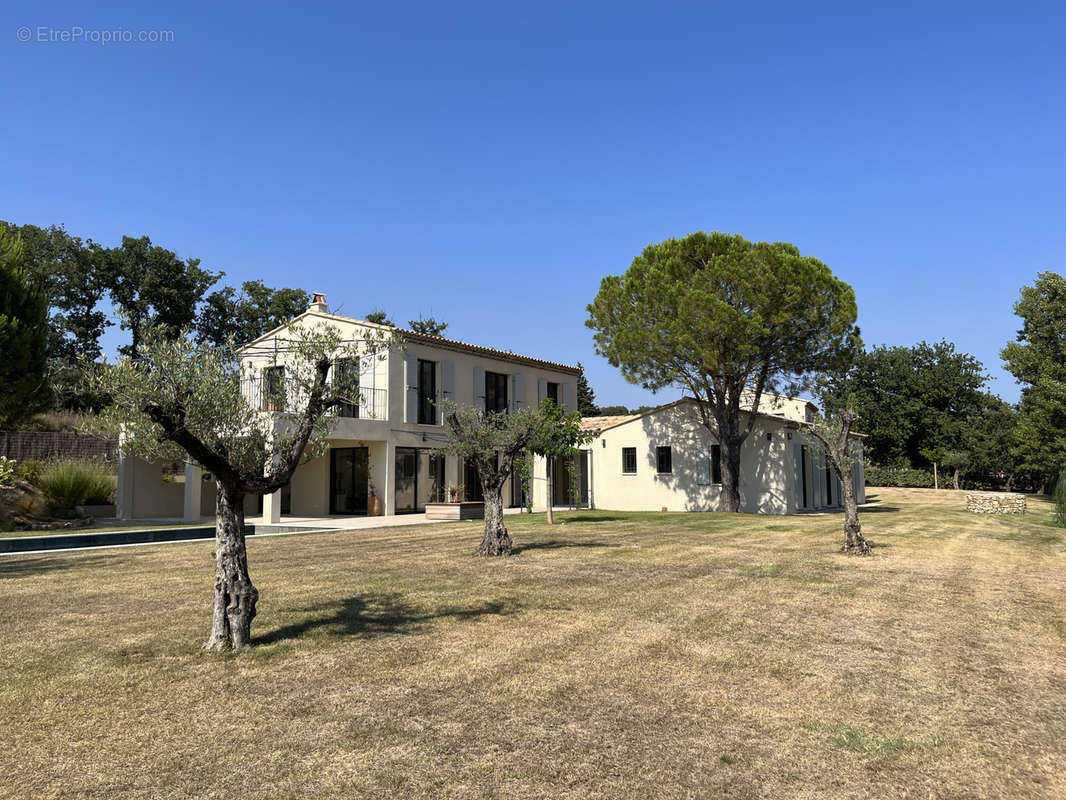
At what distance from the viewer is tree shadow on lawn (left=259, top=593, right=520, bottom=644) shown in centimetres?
715

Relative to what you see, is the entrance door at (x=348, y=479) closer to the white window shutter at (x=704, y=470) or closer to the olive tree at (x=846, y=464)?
the white window shutter at (x=704, y=470)

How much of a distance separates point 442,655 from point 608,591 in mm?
3497

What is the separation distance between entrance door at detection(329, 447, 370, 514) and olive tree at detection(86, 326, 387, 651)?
59.6ft

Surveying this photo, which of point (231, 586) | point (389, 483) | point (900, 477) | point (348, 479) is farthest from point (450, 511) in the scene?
point (900, 477)

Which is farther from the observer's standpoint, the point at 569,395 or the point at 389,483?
the point at 569,395

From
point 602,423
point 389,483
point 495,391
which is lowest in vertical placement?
point 389,483

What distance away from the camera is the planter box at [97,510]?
895 inches

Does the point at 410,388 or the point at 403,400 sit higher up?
the point at 410,388

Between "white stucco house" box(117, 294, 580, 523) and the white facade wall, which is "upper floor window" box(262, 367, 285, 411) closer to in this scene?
the white facade wall

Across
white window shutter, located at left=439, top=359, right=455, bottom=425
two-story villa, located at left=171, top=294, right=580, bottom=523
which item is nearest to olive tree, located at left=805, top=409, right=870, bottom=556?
two-story villa, located at left=171, top=294, right=580, bottom=523

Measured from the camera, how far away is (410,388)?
25422 mm

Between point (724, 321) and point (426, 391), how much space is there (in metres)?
10.8

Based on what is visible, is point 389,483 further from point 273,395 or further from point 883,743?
point 883,743

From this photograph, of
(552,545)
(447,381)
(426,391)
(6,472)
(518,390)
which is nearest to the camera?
(552,545)
